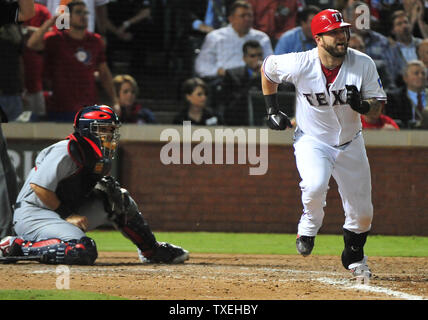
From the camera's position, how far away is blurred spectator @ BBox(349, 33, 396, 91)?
10.2 m

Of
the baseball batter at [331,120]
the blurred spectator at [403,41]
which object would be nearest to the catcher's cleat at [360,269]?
the baseball batter at [331,120]

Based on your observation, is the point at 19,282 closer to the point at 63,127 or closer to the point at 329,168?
the point at 329,168

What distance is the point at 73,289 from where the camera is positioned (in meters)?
5.30

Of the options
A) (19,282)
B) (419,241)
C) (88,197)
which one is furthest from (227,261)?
(419,241)

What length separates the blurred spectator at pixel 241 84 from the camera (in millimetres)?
10422

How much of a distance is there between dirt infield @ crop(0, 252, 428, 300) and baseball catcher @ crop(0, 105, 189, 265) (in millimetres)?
163

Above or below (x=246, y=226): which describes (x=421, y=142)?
above

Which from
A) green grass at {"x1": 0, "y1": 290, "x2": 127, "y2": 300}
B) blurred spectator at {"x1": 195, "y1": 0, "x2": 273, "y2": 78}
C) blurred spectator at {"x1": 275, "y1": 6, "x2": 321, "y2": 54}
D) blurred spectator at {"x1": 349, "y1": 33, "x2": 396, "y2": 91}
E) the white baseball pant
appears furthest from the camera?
blurred spectator at {"x1": 195, "y1": 0, "x2": 273, "y2": 78}

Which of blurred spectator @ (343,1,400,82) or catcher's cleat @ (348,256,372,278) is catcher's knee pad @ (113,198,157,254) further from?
blurred spectator @ (343,1,400,82)

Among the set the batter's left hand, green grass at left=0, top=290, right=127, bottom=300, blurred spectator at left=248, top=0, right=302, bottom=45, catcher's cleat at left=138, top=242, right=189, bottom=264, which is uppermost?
blurred spectator at left=248, top=0, right=302, bottom=45

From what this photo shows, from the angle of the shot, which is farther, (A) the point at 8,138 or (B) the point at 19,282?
(A) the point at 8,138

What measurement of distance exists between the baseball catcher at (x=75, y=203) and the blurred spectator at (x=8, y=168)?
0.48 m

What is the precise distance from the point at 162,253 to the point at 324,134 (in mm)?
1843

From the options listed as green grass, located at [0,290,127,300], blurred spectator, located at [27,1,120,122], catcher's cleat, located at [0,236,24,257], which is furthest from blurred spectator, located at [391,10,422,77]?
green grass, located at [0,290,127,300]
